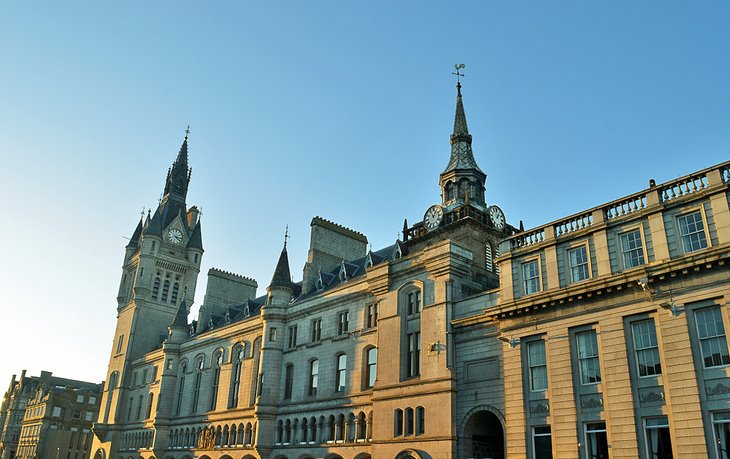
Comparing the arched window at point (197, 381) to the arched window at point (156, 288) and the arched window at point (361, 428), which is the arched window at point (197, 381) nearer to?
the arched window at point (156, 288)

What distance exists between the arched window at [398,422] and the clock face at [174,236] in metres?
54.1

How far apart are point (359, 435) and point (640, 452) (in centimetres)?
1865

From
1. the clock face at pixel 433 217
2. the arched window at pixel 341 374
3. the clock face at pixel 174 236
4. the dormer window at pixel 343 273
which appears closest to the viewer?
the arched window at pixel 341 374

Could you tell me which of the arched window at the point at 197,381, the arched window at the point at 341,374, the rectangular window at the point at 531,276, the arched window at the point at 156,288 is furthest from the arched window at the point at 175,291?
the rectangular window at the point at 531,276

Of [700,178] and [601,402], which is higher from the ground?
Answer: [700,178]

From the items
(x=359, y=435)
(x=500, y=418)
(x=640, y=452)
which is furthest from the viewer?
(x=359, y=435)

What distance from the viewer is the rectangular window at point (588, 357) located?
26.7 meters

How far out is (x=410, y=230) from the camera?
4719 cm

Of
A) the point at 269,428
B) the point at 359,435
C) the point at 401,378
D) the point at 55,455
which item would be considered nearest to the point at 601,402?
the point at 401,378

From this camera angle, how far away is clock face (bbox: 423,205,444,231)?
145 ft

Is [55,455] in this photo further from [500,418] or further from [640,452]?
[640,452]

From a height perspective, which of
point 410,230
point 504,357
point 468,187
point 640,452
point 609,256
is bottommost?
point 640,452

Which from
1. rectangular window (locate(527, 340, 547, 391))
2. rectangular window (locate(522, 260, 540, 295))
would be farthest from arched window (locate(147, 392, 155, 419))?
rectangular window (locate(522, 260, 540, 295))

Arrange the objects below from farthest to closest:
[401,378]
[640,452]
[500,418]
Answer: [401,378] < [500,418] < [640,452]
